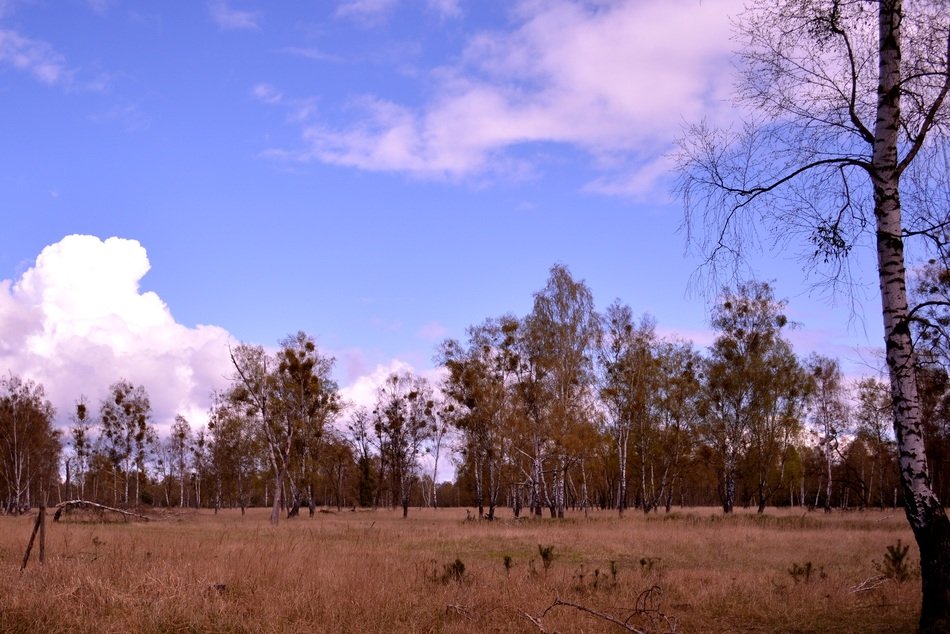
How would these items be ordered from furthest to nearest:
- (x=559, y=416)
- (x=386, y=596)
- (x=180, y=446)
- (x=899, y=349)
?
1. (x=180, y=446)
2. (x=559, y=416)
3. (x=386, y=596)
4. (x=899, y=349)

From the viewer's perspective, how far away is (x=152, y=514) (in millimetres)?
37781

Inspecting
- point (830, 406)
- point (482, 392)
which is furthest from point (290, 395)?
point (830, 406)

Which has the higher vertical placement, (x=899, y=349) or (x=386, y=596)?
(x=899, y=349)

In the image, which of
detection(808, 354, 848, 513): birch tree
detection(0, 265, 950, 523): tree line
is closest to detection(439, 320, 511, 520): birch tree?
detection(0, 265, 950, 523): tree line

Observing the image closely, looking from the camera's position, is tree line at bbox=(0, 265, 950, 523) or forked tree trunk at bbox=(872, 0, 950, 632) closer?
forked tree trunk at bbox=(872, 0, 950, 632)

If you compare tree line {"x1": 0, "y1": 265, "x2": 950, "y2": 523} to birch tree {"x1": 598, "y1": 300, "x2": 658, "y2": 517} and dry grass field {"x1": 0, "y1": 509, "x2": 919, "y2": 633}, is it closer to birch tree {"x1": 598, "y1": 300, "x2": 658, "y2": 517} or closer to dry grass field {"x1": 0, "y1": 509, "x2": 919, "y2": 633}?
birch tree {"x1": 598, "y1": 300, "x2": 658, "y2": 517}

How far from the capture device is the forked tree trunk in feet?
20.8

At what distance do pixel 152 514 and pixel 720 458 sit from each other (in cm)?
3302

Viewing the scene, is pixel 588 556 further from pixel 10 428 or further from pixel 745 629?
pixel 10 428

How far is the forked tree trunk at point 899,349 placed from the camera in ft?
20.8

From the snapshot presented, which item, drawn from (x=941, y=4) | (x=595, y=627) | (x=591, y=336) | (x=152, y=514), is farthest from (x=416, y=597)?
(x=152, y=514)

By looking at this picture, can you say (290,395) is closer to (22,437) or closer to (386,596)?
(22,437)

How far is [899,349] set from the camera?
6625 millimetres

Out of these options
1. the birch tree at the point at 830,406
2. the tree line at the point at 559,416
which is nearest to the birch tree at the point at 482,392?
the tree line at the point at 559,416
